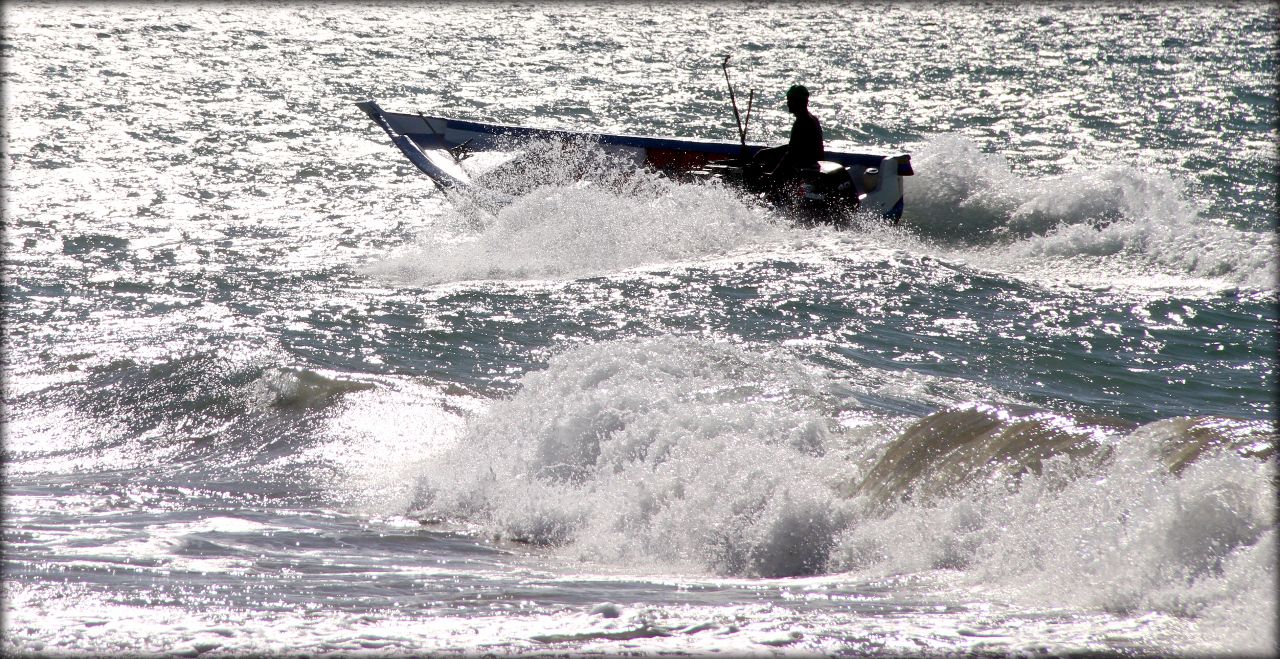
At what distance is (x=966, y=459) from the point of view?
5258 mm

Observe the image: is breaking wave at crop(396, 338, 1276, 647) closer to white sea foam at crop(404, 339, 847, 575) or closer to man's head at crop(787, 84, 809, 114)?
white sea foam at crop(404, 339, 847, 575)

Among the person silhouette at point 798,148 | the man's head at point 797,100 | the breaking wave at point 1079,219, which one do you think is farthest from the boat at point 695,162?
the breaking wave at point 1079,219

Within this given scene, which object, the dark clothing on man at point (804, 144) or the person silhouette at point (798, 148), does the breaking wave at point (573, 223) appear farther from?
the dark clothing on man at point (804, 144)

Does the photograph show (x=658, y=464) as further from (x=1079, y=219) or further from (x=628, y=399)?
(x=1079, y=219)

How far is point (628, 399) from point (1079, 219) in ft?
23.5

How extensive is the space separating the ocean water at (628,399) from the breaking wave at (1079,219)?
52mm

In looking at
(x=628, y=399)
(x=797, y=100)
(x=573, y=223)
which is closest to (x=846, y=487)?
(x=628, y=399)

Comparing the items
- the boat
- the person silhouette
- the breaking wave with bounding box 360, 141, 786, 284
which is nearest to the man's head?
the person silhouette

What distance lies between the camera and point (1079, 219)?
11.4 meters

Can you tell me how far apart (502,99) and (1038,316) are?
14471mm

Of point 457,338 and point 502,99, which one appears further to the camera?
point 502,99

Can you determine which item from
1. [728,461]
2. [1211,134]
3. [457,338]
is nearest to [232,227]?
[457,338]

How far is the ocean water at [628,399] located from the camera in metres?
3.85

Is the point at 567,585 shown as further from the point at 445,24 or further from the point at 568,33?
the point at 445,24
